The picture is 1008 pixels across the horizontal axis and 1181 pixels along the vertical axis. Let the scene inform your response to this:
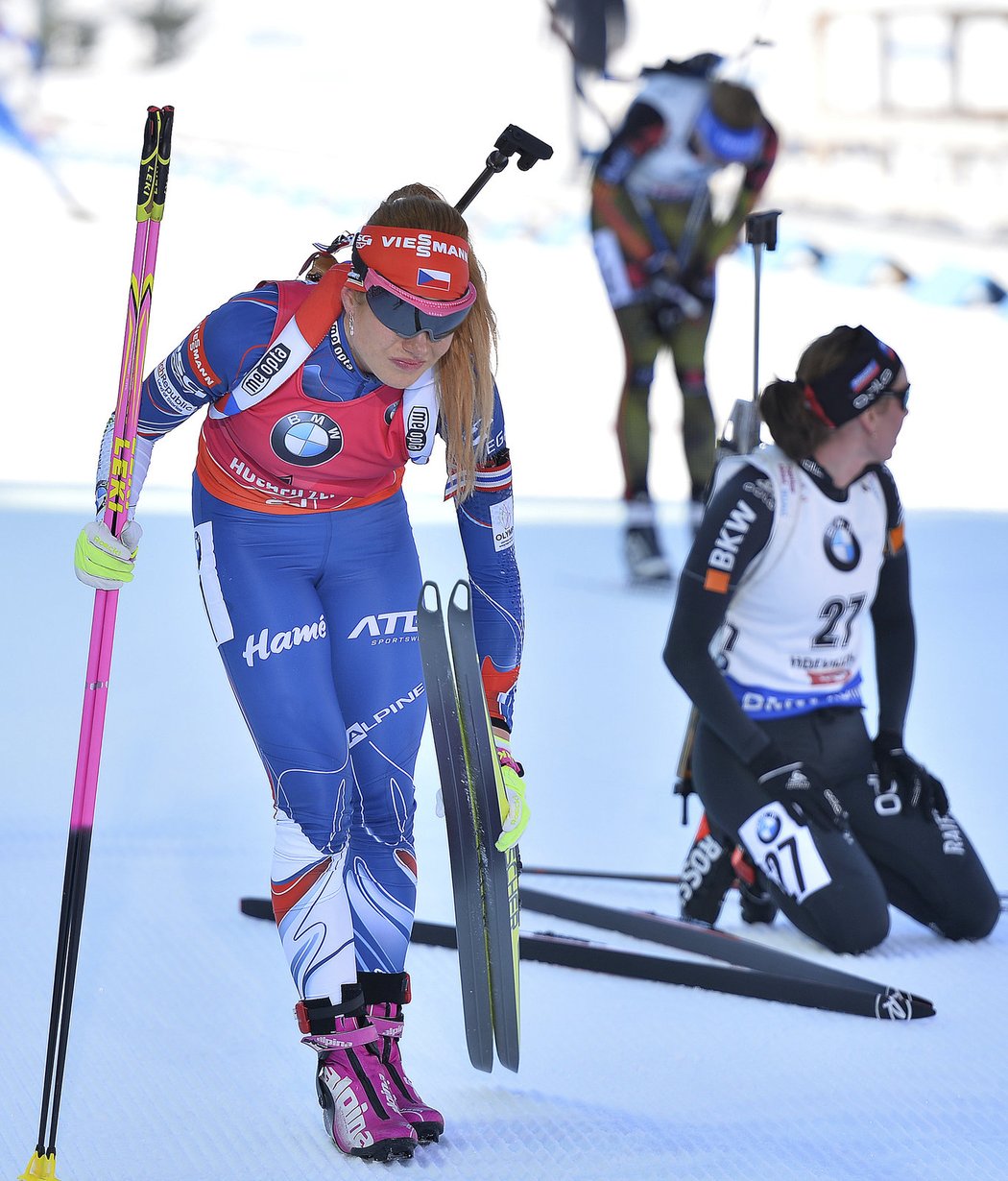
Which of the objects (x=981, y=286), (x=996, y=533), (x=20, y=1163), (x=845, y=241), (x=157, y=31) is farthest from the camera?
(x=157, y=31)

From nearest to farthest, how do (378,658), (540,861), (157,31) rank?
(378,658) → (540,861) → (157,31)

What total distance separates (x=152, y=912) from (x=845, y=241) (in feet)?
37.9

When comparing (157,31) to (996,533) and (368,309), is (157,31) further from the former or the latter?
(368,309)

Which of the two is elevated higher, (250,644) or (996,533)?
(250,644)

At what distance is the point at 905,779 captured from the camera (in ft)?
10.3

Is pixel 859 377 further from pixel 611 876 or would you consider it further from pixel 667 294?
pixel 667 294

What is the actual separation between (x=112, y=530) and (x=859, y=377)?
1.51 meters

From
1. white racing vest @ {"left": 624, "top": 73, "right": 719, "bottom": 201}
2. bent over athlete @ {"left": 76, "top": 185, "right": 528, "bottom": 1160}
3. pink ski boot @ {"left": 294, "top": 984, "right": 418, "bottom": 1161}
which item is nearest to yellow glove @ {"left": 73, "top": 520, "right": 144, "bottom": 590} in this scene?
bent over athlete @ {"left": 76, "top": 185, "right": 528, "bottom": 1160}

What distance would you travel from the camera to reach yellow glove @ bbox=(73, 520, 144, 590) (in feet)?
6.86

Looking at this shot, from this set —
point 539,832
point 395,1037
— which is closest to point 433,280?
point 395,1037

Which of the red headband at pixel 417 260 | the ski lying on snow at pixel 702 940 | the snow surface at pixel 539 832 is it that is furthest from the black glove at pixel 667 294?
the red headband at pixel 417 260

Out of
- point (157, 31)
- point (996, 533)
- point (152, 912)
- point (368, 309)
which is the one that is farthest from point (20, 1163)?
point (157, 31)

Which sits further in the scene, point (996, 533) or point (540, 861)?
point (996, 533)

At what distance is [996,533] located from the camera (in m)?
7.27
